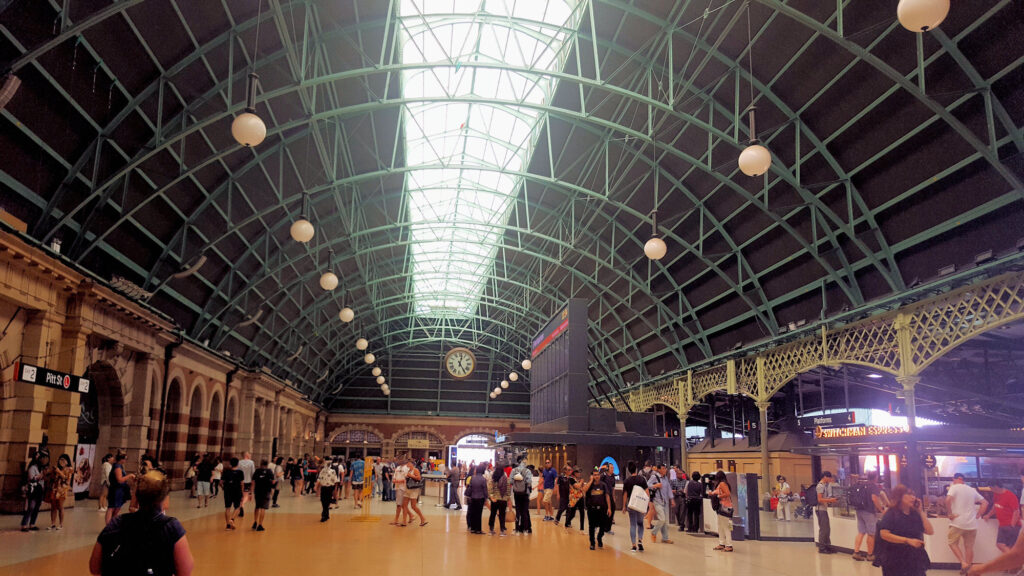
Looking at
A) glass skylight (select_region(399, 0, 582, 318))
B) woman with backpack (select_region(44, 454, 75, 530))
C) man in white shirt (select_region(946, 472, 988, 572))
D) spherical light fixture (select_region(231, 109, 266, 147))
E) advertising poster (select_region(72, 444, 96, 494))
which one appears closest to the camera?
spherical light fixture (select_region(231, 109, 266, 147))

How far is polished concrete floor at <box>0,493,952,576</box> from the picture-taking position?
10.5 m

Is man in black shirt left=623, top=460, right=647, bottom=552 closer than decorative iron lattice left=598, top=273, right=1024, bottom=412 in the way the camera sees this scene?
Yes

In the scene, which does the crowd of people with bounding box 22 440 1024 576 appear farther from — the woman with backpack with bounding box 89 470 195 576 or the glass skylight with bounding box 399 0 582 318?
the glass skylight with bounding box 399 0 582 318

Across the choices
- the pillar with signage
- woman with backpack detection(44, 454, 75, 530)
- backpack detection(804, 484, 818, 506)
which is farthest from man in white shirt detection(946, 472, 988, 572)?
woman with backpack detection(44, 454, 75, 530)

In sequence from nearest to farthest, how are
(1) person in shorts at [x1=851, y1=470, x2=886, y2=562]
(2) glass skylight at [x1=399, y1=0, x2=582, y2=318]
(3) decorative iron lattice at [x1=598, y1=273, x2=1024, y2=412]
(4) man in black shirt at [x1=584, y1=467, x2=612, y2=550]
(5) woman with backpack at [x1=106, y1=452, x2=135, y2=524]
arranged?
(1) person in shorts at [x1=851, y1=470, x2=886, y2=562]
(5) woman with backpack at [x1=106, y1=452, x2=135, y2=524]
(4) man in black shirt at [x1=584, y1=467, x2=612, y2=550]
(3) decorative iron lattice at [x1=598, y1=273, x2=1024, y2=412]
(2) glass skylight at [x1=399, y1=0, x2=582, y2=318]

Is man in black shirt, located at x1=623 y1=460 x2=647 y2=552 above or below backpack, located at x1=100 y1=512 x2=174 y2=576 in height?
below

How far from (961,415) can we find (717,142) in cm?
1795

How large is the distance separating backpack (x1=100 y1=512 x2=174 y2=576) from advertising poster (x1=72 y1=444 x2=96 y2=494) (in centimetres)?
2123

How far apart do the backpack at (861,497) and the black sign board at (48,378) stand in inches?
629

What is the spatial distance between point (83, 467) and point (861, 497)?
22.6 meters

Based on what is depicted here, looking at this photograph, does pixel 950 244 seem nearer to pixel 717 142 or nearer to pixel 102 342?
pixel 717 142

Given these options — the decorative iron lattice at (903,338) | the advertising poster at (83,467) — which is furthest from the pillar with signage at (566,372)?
the advertising poster at (83,467)

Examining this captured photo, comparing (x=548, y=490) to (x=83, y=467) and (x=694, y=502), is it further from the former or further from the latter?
(x=83, y=467)

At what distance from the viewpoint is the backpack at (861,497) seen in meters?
13.1
